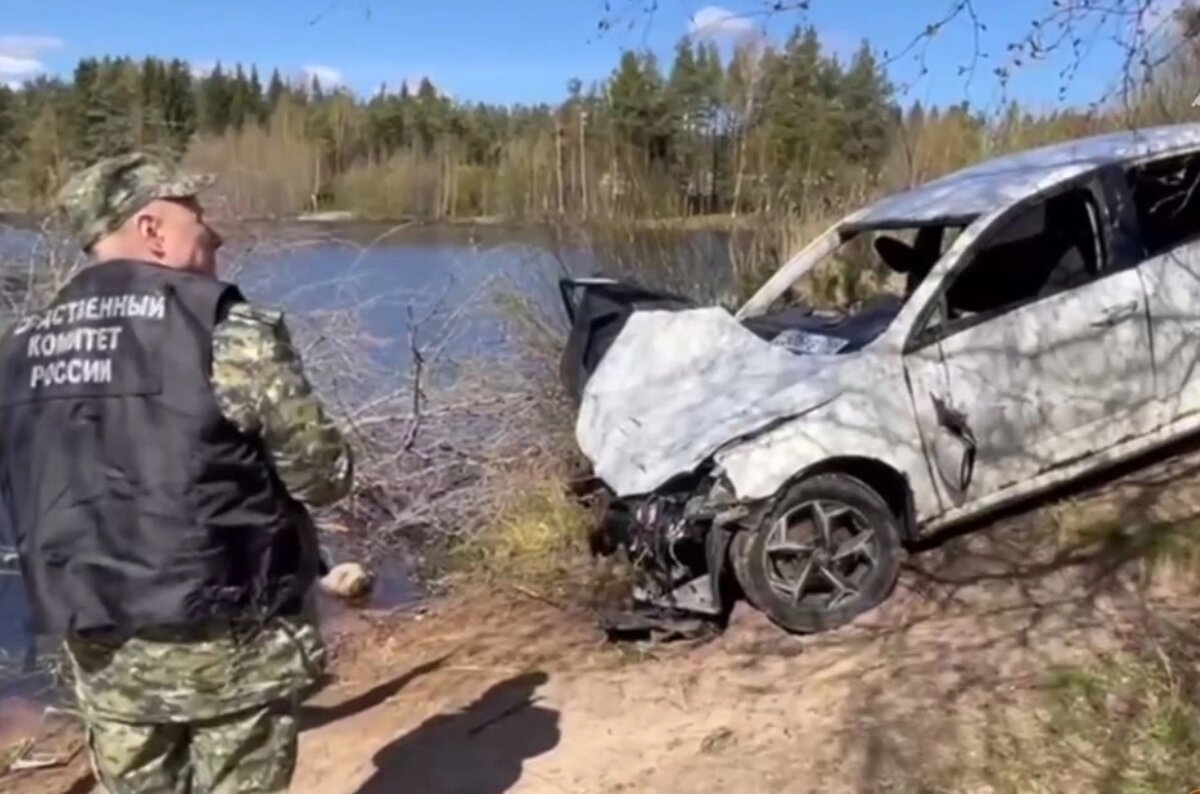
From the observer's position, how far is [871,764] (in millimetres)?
5223

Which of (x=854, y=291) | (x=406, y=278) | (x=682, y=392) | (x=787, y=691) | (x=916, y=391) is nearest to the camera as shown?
(x=787, y=691)

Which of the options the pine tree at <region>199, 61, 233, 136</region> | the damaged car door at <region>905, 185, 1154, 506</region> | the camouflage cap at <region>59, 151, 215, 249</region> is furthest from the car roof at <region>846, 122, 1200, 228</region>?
the pine tree at <region>199, 61, 233, 136</region>

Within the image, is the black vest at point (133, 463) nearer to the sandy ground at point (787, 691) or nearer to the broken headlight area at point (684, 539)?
the sandy ground at point (787, 691)

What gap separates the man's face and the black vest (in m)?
0.09

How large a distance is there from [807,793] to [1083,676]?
1.14 metres

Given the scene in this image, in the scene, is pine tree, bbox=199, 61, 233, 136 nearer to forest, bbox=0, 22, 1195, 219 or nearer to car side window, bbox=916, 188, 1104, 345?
forest, bbox=0, 22, 1195, 219

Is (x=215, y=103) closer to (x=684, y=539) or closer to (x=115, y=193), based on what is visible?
(x=684, y=539)

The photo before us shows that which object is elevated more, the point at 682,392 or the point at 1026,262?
the point at 1026,262

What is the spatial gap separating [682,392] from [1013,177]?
1.87m

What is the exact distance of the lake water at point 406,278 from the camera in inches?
404

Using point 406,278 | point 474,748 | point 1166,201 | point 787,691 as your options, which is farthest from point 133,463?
point 406,278

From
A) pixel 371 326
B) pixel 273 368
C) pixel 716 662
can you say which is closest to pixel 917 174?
pixel 371 326

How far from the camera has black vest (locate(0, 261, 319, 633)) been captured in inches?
141

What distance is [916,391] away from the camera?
6.79m
